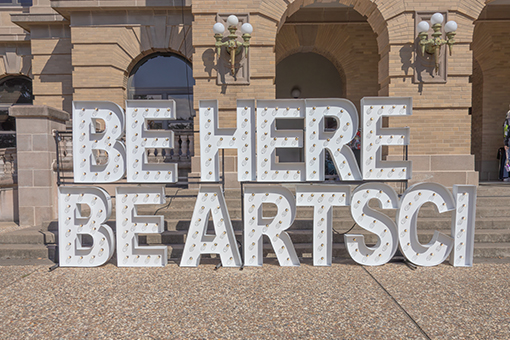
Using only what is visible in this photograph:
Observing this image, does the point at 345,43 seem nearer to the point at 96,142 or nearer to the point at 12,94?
the point at 96,142

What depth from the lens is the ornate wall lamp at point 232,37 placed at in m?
6.85

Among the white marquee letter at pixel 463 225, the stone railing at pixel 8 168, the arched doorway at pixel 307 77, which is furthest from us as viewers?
the arched doorway at pixel 307 77

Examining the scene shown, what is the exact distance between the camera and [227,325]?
9.16 feet

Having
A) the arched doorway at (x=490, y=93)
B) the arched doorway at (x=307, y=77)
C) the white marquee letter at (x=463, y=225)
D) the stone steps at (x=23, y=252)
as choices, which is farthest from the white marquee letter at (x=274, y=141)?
the arched doorway at (x=490, y=93)

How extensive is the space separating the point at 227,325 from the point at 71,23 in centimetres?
996

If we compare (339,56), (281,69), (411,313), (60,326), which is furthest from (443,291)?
(281,69)

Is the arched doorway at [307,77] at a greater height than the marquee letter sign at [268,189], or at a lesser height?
greater

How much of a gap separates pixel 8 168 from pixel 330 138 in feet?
22.4

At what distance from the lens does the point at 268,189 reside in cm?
427

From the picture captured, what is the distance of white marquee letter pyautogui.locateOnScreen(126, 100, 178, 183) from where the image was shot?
14.1 feet

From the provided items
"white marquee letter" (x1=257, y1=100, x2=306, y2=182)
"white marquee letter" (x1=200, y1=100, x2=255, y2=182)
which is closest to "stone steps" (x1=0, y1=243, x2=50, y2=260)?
"white marquee letter" (x1=200, y1=100, x2=255, y2=182)

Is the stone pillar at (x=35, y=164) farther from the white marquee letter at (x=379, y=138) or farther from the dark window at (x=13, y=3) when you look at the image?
the dark window at (x=13, y=3)

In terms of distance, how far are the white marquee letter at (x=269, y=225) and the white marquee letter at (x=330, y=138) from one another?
0.48 m

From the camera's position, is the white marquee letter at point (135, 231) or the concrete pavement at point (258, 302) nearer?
the concrete pavement at point (258, 302)
